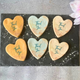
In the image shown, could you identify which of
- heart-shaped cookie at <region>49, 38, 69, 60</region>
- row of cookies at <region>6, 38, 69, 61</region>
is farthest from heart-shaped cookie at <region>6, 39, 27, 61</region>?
heart-shaped cookie at <region>49, 38, 69, 60</region>

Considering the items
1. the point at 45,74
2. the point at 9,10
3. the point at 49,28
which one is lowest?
the point at 45,74

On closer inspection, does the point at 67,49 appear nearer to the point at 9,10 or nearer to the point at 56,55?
the point at 56,55

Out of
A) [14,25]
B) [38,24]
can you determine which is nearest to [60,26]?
[38,24]

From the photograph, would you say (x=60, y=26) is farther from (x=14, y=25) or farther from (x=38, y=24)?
(x=14, y=25)

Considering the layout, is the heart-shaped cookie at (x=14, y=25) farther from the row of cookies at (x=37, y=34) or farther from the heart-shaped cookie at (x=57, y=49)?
the heart-shaped cookie at (x=57, y=49)

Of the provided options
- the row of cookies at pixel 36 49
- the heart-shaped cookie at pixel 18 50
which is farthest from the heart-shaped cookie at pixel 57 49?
the heart-shaped cookie at pixel 18 50

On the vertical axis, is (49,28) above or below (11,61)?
above

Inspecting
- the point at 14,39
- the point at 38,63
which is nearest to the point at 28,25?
the point at 14,39

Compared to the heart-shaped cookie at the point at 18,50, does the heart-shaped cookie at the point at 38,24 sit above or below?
above
